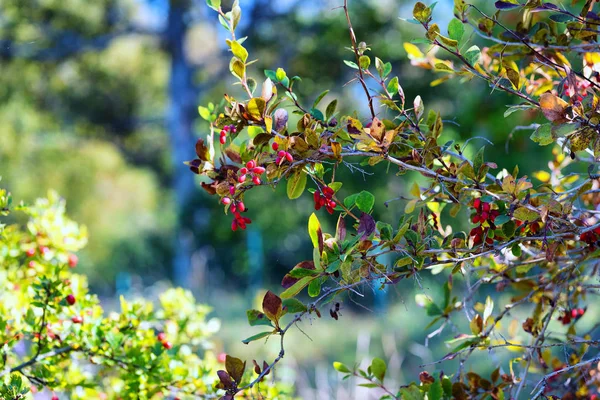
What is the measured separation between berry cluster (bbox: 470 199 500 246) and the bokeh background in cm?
288

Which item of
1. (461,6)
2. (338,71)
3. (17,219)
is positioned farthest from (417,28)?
(461,6)

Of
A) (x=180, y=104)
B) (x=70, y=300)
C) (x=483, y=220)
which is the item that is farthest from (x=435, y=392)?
(x=180, y=104)

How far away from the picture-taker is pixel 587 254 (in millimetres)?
970

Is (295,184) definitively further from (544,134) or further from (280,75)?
(544,134)

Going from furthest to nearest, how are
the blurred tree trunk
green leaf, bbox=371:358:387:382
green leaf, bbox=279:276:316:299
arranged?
1. the blurred tree trunk
2. green leaf, bbox=371:358:387:382
3. green leaf, bbox=279:276:316:299

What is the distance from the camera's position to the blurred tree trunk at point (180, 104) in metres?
7.51

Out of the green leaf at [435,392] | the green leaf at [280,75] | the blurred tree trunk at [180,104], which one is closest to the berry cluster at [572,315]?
the green leaf at [435,392]

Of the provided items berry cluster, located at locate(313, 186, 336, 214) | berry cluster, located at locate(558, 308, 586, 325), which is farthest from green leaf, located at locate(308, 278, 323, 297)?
berry cluster, located at locate(558, 308, 586, 325)

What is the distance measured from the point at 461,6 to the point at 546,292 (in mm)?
564

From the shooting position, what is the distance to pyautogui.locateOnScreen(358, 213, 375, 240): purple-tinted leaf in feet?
2.67

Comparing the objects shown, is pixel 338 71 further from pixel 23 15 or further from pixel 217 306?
pixel 23 15

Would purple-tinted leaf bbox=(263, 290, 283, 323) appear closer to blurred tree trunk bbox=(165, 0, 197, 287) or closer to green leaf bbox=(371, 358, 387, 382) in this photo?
green leaf bbox=(371, 358, 387, 382)

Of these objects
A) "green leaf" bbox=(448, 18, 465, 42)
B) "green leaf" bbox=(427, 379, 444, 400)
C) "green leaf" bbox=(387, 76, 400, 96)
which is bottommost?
"green leaf" bbox=(427, 379, 444, 400)

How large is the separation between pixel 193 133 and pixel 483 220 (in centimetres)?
741
